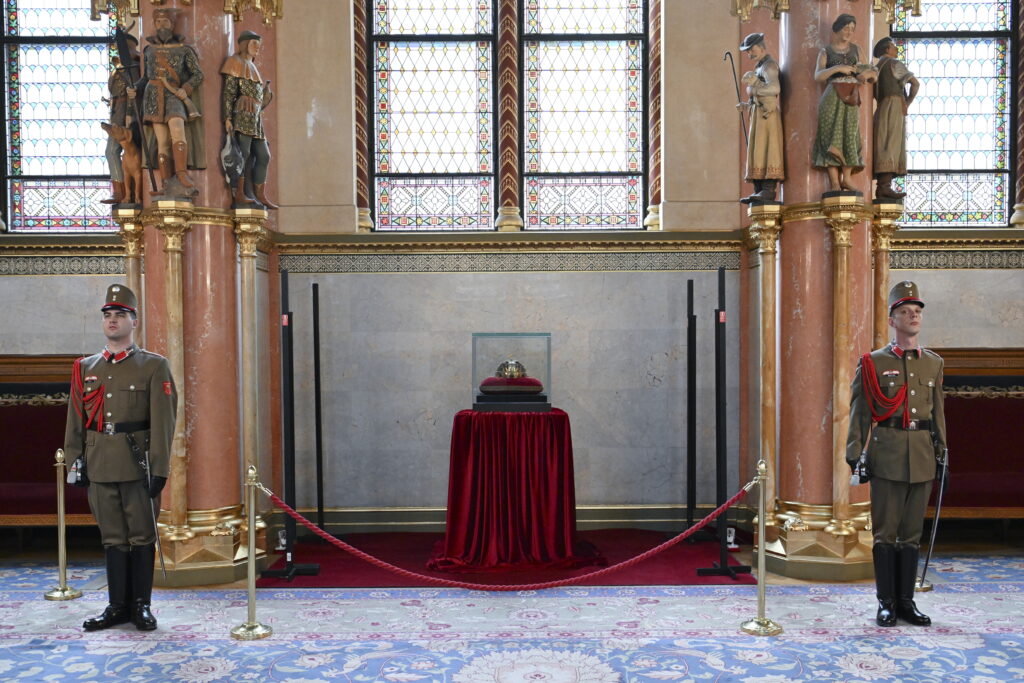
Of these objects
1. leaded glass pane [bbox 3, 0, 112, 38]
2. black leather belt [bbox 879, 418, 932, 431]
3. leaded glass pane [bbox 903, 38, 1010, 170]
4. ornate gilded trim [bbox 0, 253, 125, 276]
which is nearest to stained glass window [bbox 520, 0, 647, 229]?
leaded glass pane [bbox 903, 38, 1010, 170]

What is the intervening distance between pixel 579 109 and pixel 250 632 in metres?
6.02

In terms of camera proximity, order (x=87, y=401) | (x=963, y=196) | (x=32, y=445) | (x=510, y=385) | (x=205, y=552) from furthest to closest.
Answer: (x=963, y=196), (x=32, y=445), (x=510, y=385), (x=205, y=552), (x=87, y=401)

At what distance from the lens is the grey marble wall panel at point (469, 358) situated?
888 centimetres

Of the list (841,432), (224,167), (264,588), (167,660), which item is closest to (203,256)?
(224,167)

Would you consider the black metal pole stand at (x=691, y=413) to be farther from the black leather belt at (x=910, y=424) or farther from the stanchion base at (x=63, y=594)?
the stanchion base at (x=63, y=594)

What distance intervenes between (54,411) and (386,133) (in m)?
4.15

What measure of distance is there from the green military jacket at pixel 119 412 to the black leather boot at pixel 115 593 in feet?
1.69

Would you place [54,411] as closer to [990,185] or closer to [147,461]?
[147,461]

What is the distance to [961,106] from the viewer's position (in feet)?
30.1

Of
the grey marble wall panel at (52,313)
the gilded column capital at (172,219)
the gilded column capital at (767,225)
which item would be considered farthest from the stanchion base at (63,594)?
the gilded column capital at (767,225)

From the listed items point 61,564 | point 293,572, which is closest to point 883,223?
point 293,572

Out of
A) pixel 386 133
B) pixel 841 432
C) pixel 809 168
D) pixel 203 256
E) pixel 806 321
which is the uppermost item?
pixel 386 133

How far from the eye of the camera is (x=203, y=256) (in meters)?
7.06

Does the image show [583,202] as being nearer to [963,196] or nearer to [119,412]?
[963,196]
